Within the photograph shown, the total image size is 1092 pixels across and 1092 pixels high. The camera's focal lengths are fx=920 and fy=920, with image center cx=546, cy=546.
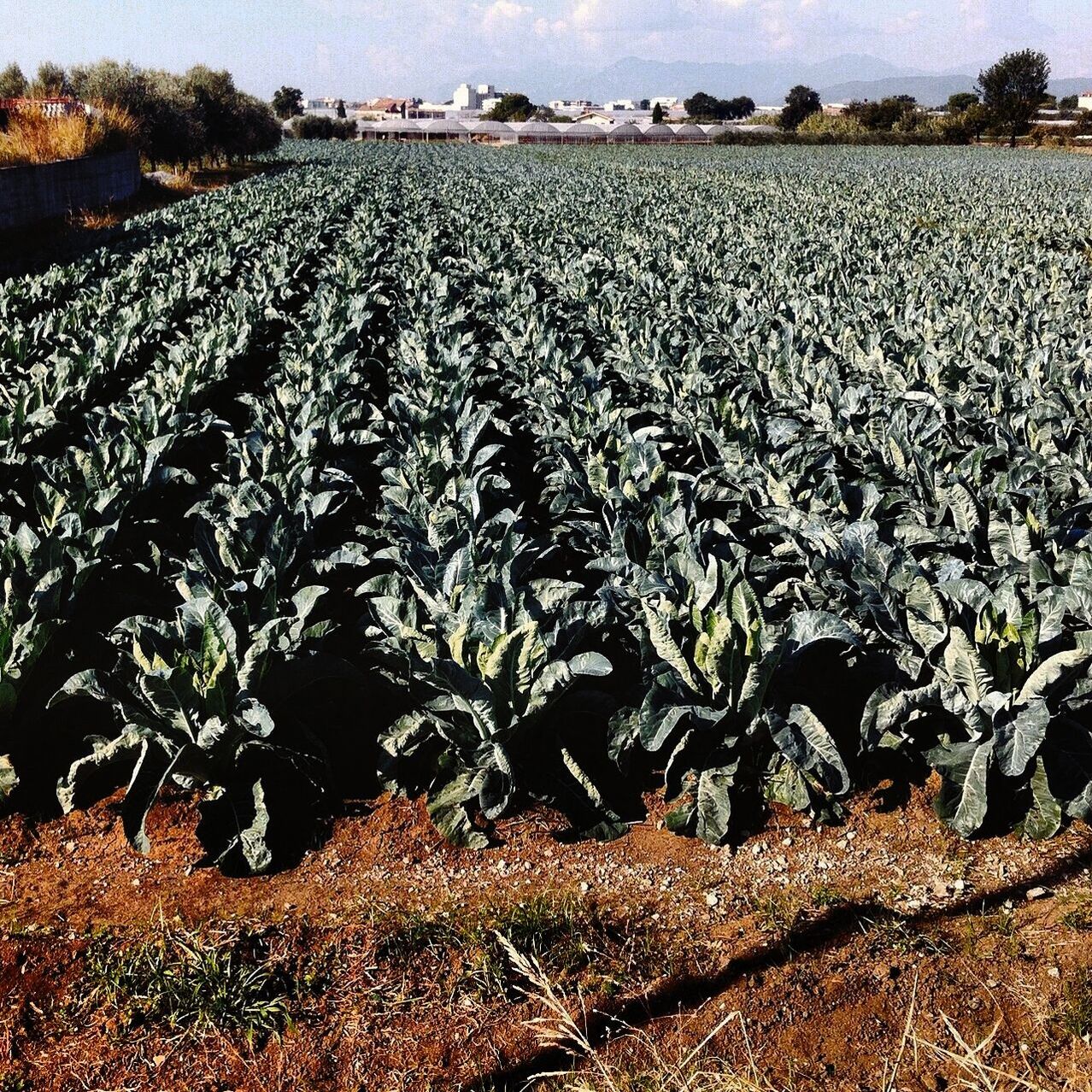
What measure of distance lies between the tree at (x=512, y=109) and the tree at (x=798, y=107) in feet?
119

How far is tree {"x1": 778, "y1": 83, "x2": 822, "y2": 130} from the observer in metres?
84.7

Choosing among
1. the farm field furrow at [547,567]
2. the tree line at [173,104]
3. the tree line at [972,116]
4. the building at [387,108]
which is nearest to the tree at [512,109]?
the building at [387,108]

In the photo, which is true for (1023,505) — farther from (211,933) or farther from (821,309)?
(821,309)

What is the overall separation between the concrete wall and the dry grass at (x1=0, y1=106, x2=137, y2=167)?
48 cm

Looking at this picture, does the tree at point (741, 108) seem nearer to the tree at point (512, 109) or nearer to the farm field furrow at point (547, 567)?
the tree at point (512, 109)

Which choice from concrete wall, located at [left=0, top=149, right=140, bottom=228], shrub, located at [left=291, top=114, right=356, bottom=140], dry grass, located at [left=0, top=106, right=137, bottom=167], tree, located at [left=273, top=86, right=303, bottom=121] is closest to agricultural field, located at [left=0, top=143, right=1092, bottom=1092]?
concrete wall, located at [left=0, top=149, right=140, bottom=228]

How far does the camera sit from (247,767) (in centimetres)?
359

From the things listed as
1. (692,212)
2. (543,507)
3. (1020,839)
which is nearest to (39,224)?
(692,212)

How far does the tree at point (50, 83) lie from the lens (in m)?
45.8

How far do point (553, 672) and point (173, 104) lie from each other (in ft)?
145

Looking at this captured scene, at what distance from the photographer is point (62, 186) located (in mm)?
22422

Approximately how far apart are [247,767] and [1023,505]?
14.1 ft

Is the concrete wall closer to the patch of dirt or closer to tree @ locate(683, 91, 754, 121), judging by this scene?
the patch of dirt

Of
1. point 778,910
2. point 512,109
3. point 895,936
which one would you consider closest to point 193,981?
point 778,910
